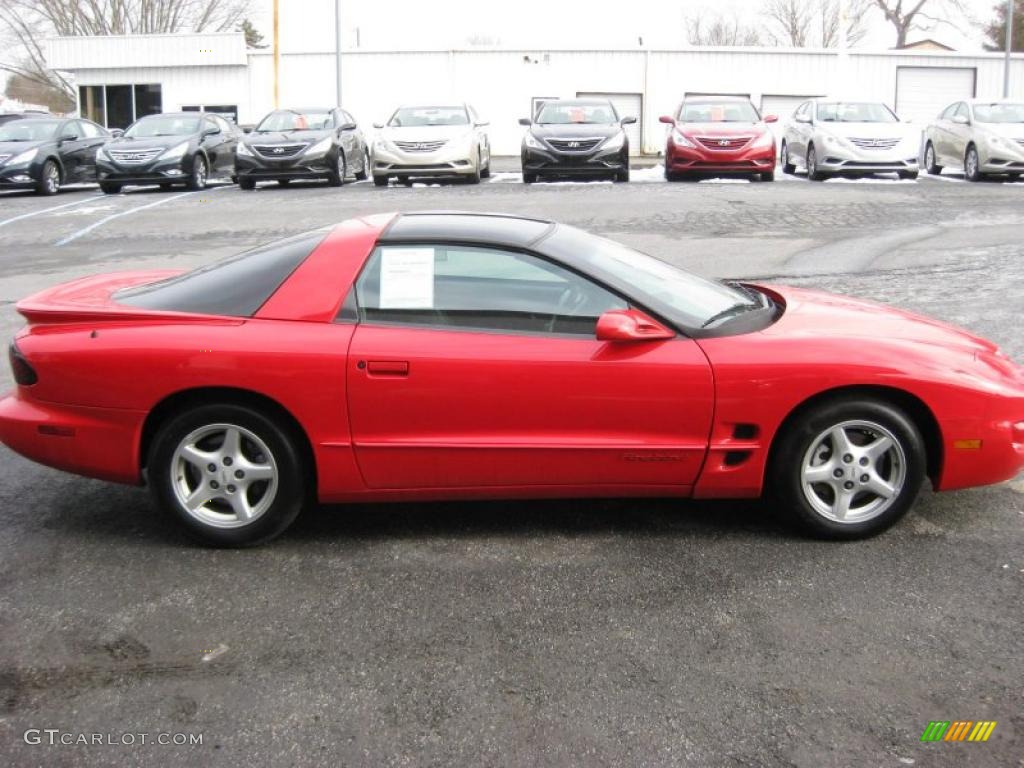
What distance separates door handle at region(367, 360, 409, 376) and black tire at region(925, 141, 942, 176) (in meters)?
20.4

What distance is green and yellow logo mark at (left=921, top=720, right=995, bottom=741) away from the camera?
2.99 m

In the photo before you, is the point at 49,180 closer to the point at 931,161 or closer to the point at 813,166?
the point at 813,166

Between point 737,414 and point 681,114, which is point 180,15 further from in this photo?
point 737,414

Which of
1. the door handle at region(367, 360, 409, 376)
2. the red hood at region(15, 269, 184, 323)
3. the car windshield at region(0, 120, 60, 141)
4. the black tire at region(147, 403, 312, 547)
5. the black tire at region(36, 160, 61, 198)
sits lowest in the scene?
the black tire at region(147, 403, 312, 547)

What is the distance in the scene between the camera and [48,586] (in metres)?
4.06

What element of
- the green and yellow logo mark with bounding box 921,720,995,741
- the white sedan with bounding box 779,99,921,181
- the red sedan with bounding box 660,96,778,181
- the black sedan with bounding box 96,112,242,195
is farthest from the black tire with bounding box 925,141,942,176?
the green and yellow logo mark with bounding box 921,720,995,741

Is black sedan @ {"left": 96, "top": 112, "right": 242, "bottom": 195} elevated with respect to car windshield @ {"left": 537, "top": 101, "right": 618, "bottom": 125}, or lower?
lower

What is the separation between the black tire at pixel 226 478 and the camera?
169 inches

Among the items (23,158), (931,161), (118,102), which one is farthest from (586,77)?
(23,158)

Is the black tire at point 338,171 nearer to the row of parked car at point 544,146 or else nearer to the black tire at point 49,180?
the row of parked car at point 544,146

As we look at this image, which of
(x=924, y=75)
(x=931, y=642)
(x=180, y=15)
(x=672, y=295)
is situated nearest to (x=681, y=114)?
(x=672, y=295)

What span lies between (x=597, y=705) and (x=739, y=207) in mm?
13433

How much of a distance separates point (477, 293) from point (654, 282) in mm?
797

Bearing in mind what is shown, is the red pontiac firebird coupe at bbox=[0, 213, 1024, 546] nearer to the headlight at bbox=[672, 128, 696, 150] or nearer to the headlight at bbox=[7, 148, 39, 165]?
the headlight at bbox=[672, 128, 696, 150]
